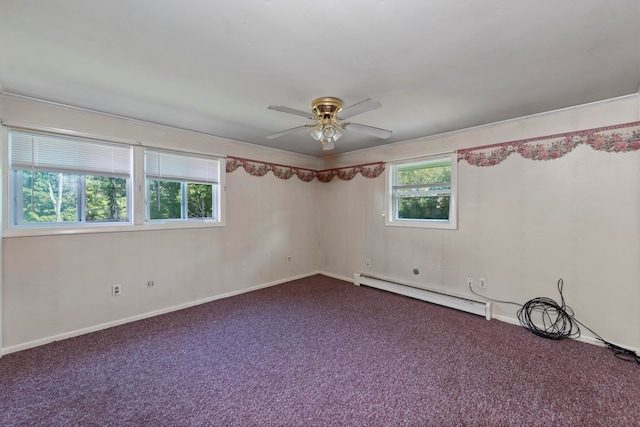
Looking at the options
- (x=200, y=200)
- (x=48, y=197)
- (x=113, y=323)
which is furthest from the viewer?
(x=200, y=200)

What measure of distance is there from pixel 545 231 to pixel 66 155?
5135 millimetres

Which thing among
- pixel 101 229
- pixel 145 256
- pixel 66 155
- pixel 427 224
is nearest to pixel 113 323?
pixel 145 256

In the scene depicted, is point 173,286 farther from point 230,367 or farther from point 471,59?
Result: point 471,59

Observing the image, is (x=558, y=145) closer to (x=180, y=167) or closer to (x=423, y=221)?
(x=423, y=221)

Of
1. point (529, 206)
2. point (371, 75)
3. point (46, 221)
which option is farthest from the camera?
point (529, 206)

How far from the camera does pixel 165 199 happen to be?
355 centimetres

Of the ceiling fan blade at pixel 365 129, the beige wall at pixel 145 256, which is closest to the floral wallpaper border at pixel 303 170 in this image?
the beige wall at pixel 145 256

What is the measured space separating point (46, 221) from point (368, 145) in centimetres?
412

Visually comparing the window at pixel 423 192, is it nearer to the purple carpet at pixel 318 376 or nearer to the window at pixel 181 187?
the purple carpet at pixel 318 376

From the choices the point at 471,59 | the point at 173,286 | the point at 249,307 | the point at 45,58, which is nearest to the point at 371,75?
the point at 471,59

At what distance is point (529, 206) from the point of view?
303 cm

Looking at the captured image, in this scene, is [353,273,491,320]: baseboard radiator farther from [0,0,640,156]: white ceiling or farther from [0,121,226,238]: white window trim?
[0,121,226,238]: white window trim

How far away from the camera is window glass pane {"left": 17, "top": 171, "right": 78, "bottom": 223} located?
8.71ft

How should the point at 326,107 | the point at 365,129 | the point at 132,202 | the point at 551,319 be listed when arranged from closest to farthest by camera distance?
the point at 326,107 < the point at 365,129 < the point at 551,319 < the point at 132,202
